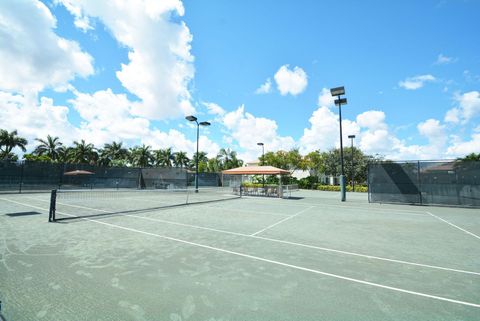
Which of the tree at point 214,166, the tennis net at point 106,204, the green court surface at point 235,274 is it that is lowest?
the tennis net at point 106,204

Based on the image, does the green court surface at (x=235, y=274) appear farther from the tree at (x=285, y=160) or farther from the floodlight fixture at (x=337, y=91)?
the tree at (x=285, y=160)

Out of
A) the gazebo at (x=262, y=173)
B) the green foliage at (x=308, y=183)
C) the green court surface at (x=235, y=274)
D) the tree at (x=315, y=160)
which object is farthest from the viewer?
the tree at (x=315, y=160)

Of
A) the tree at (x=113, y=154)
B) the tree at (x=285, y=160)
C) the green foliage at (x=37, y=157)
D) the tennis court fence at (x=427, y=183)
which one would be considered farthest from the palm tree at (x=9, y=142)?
the tennis court fence at (x=427, y=183)

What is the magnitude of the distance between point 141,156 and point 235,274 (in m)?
62.5

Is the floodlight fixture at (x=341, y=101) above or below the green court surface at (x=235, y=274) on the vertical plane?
above

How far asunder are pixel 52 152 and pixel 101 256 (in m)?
64.1

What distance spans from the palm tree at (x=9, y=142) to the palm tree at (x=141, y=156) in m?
22.1

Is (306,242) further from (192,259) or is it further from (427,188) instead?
(427,188)

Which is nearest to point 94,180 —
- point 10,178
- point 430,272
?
point 10,178

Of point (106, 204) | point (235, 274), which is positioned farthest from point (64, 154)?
point (235, 274)

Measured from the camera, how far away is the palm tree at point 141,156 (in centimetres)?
6094

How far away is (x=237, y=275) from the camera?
4383 mm

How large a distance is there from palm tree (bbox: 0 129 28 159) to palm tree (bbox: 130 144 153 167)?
72.5ft

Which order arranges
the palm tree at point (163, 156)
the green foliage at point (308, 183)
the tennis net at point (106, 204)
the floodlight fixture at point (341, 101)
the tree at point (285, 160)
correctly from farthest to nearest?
1. the palm tree at point (163, 156)
2. the tree at point (285, 160)
3. the green foliage at point (308, 183)
4. the floodlight fixture at point (341, 101)
5. the tennis net at point (106, 204)
